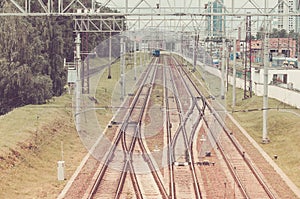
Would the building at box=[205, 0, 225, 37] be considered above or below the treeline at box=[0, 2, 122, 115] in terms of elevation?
above

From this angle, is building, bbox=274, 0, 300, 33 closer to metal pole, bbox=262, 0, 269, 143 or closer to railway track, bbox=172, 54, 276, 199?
metal pole, bbox=262, 0, 269, 143

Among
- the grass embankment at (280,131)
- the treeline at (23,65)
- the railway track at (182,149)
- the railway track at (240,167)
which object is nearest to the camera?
the railway track at (240,167)

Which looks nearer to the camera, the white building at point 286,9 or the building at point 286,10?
→ the white building at point 286,9

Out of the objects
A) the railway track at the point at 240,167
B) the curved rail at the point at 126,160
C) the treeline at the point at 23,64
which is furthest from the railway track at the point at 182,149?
the treeline at the point at 23,64

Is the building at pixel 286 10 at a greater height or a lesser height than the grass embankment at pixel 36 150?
greater

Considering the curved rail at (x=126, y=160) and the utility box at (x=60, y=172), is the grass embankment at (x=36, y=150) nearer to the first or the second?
the utility box at (x=60, y=172)

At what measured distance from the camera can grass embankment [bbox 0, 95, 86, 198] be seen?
1499cm

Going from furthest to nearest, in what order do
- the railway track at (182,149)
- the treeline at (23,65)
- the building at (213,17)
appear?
the treeline at (23,65), the building at (213,17), the railway track at (182,149)

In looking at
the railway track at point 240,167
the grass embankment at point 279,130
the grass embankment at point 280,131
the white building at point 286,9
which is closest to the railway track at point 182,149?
the railway track at point 240,167

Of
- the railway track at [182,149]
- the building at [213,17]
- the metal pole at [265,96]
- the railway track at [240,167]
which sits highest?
the building at [213,17]

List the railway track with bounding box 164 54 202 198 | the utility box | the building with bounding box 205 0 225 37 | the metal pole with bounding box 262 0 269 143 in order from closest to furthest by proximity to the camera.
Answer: the railway track with bounding box 164 54 202 198
the utility box
the building with bounding box 205 0 225 37
the metal pole with bounding box 262 0 269 143

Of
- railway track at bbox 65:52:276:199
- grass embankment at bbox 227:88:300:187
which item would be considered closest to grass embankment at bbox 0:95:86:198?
railway track at bbox 65:52:276:199

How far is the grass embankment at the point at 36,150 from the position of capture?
590 inches

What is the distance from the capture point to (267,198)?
14094 mm
